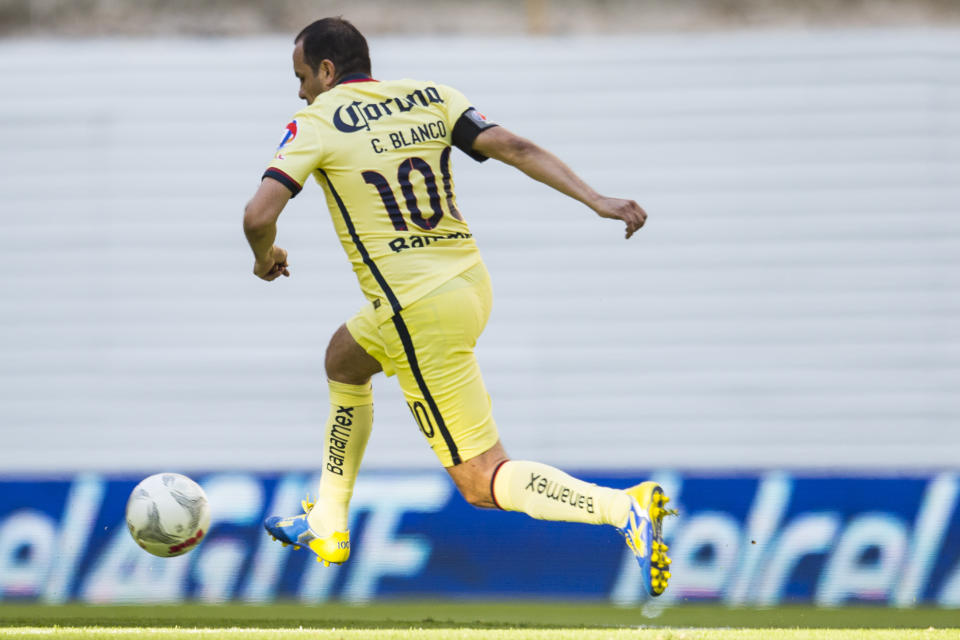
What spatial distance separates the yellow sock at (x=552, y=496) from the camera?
12.3ft

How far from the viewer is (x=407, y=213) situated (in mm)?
4023

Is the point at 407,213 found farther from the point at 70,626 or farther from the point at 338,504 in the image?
the point at 70,626

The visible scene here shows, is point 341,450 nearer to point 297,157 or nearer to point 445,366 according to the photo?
point 445,366

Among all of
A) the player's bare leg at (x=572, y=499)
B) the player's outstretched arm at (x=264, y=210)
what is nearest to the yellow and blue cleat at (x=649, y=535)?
the player's bare leg at (x=572, y=499)

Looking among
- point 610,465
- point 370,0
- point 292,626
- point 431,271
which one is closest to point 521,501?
point 431,271

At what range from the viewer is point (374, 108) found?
4.04 metres

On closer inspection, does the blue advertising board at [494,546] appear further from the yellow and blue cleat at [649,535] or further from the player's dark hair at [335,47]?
the player's dark hair at [335,47]

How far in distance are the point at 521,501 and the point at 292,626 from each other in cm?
208

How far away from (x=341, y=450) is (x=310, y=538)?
35 cm

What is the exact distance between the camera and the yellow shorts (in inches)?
157

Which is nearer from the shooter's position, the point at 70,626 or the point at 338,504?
the point at 338,504

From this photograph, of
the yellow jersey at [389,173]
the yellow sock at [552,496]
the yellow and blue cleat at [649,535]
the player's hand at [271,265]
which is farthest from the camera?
the player's hand at [271,265]

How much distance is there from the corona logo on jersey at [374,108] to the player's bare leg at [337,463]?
32.8 inches

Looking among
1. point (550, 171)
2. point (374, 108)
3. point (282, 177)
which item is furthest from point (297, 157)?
point (550, 171)
